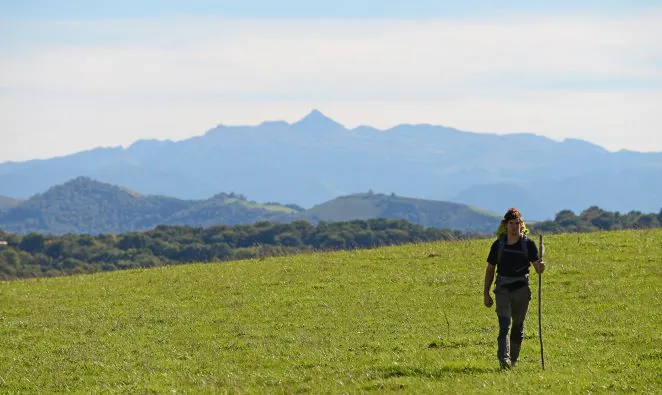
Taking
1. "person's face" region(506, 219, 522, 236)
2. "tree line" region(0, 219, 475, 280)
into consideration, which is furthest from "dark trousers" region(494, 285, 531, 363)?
"tree line" region(0, 219, 475, 280)

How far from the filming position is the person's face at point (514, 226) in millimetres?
18047

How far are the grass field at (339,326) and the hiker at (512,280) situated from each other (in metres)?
0.56

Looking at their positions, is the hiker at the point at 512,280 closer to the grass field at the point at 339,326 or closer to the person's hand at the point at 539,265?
the person's hand at the point at 539,265

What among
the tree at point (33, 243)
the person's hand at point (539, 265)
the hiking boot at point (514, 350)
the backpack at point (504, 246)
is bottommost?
the tree at point (33, 243)

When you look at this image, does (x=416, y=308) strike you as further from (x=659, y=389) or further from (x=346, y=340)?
(x=659, y=389)

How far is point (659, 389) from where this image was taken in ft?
52.0

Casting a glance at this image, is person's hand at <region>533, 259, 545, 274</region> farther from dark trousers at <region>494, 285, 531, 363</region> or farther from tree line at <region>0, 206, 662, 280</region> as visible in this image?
tree line at <region>0, 206, 662, 280</region>

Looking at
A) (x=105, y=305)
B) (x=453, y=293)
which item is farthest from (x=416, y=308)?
(x=105, y=305)

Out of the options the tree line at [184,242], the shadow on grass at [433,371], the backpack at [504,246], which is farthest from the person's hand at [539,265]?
the tree line at [184,242]

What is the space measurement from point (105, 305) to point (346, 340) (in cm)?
1126

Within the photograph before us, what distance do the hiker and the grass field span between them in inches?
22.1

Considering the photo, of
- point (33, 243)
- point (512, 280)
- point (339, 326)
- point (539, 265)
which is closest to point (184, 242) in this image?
point (33, 243)

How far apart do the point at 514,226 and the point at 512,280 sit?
1103 mm

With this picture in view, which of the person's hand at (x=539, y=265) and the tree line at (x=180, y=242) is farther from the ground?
the person's hand at (x=539, y=265)
